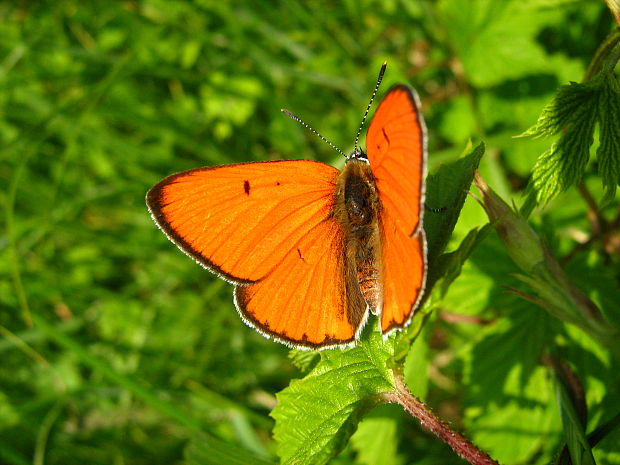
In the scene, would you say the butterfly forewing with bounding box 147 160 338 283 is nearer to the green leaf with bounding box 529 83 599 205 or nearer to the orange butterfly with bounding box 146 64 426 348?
the orange butterfly with bounding box 146 64 426 348

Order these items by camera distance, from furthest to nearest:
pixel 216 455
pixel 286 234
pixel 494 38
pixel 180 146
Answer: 1. pixel 180 146
2. pixel 494 38
3. pixel 286 234
4. pixel 216 455

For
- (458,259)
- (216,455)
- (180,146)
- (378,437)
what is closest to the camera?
(458,259)

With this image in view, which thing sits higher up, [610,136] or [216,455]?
[610,136]

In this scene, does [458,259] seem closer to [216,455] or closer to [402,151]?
[402,151]

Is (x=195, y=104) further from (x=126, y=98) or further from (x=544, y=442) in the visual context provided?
(x=544, y=442)

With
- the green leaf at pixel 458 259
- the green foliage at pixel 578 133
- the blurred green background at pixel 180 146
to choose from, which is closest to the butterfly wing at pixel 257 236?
the green leaf at pixel 458 259

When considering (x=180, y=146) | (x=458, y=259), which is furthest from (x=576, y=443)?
(x=180, y=146)

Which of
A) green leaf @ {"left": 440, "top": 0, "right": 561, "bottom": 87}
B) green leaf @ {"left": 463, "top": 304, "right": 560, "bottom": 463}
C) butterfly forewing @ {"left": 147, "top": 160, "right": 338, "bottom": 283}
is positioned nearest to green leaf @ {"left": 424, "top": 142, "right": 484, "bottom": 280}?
butterfly forewing @ {"left": 147, "top": 160, "right": 338, "bottom": 283}
